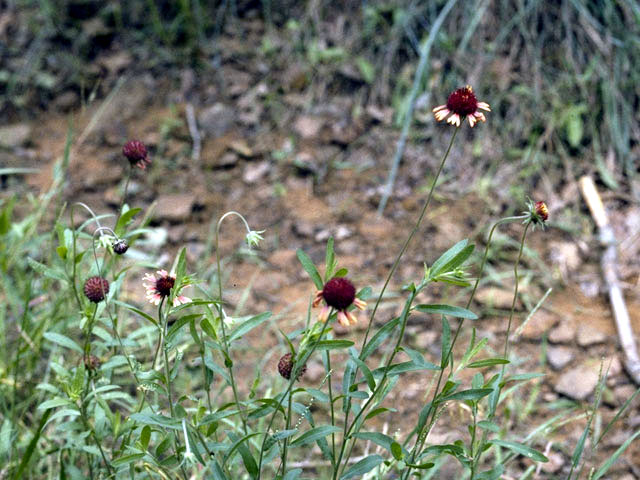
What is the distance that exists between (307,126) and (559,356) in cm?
139

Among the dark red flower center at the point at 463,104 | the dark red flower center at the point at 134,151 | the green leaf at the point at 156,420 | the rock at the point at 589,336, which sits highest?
the dark red flower center at the point at 463,104

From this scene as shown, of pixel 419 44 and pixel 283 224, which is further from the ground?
pixel 419 44

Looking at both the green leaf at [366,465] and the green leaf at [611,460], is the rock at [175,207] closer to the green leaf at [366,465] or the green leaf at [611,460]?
the green leaf at [366,465]

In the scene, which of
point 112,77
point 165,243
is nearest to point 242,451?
point 165,243

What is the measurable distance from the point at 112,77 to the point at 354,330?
1.74 metres

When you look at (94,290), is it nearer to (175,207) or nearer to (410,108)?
(175,207)

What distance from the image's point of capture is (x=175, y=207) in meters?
2.64

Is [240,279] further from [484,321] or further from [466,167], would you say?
[466,167]

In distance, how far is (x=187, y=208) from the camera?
8.65 ft

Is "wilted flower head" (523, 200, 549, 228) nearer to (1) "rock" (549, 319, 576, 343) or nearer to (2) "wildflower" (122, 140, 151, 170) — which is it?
(2) "wildflower" (122, 140, 151, 170)

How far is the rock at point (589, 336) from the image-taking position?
2123mm

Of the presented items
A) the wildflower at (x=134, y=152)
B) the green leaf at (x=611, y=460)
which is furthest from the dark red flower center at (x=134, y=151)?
the green leaf at (x=611, y=460)

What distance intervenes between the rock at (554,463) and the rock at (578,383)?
22 cm

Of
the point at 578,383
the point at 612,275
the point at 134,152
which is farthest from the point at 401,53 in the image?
the point at 134,152
